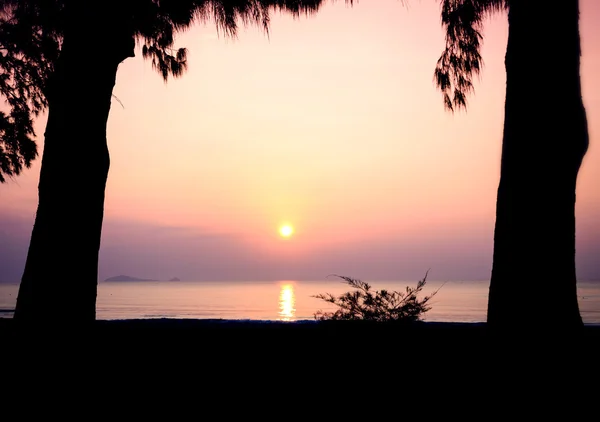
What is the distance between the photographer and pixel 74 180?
4.76m

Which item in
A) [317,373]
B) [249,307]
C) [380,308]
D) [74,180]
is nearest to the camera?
[317,373]

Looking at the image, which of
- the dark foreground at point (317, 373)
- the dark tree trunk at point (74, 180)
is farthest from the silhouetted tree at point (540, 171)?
the dark tree trunk at point (74, 180)

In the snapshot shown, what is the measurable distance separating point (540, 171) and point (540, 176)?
1.6 inches

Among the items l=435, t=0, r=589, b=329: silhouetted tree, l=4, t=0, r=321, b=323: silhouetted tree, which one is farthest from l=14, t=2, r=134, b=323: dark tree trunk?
l=435, t=0, r=589, b=329: silhouetted tree

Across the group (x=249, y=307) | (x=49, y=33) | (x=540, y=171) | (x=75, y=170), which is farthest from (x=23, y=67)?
(x=249, y=307)

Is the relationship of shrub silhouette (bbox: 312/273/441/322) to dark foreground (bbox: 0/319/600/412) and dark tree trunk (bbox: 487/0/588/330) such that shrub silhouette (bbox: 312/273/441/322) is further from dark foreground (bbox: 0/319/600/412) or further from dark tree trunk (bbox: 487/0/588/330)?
dark tree trunk (bbox: 487/0/588/330)

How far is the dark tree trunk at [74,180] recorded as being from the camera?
4641 millimetres

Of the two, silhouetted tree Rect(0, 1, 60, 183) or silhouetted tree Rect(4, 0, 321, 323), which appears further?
silhouetted tree Rect(0, 1, 60, 183)

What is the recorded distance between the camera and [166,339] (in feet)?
19.2

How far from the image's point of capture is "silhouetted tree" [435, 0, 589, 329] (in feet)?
13.0

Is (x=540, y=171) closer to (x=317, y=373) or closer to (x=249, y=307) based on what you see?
(x=317, y=373)

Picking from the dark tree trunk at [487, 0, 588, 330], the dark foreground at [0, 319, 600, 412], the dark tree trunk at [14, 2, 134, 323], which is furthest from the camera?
the dark tree trunk at [14, 2, 134, 323]

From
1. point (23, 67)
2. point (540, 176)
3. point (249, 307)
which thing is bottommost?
point (249, 307)

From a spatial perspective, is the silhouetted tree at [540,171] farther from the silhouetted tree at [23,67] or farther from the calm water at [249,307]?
the silhouetted tree at [23,67]
